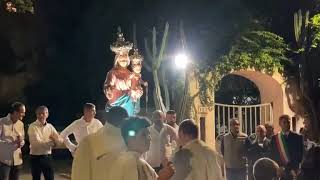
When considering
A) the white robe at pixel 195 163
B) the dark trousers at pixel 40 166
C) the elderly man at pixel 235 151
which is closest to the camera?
the white robe at pixel 195 163

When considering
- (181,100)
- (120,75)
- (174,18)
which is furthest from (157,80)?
(120,75)

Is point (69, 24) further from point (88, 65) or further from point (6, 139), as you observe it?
point (6, 139)

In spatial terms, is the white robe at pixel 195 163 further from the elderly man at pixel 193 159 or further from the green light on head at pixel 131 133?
the green light on head at pixel 131 133

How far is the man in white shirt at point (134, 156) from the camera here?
190 inches

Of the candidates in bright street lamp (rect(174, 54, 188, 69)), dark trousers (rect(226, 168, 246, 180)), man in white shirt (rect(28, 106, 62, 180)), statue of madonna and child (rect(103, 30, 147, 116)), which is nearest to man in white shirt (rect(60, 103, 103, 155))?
man in white shirt (rect(28, 106, 62, 180))

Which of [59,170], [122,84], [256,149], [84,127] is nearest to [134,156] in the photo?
[84,127]

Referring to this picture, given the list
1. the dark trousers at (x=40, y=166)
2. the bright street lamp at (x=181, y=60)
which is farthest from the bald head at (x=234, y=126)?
the bright street lamp at (x=181, y=60)

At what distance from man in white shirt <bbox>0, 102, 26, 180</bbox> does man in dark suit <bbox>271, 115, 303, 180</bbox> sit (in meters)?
3.99

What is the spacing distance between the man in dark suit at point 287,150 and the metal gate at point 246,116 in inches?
266

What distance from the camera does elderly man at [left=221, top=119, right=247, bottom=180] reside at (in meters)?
9.54

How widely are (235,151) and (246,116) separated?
654cm

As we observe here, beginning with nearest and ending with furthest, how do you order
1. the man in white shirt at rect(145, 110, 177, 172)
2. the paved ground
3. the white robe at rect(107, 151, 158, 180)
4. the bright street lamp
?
the white robe at rect(107, 151, 158, 180) → the man in white shirt at rect(145, 110, 177, 172) → the paved ground → the bright street lamp

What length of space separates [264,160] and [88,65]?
15.2 metres

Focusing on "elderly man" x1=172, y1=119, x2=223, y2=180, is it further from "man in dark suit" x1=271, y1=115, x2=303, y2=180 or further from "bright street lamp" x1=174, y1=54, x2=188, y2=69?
"bright street lamp" x1=174, y1=54, x2=188, y2=69
